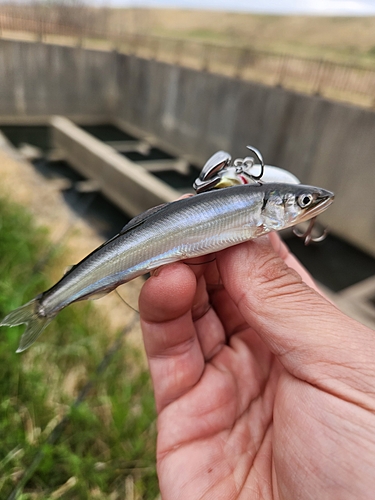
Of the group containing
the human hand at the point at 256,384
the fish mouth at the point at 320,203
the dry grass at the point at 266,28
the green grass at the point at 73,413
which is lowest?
the green grass at the point at 73,413

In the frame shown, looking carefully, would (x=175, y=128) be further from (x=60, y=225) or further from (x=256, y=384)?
(x=256, y=384)

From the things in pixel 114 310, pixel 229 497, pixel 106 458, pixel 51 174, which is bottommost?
pixel 51 174

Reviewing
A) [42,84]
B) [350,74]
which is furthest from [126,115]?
[350,74]

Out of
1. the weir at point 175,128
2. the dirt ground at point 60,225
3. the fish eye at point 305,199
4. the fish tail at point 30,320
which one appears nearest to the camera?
the fish eye at point 305,199

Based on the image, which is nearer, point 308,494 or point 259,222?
point 308,494

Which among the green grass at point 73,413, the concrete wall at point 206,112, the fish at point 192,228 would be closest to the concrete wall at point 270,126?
the concrete wall at point 206,112

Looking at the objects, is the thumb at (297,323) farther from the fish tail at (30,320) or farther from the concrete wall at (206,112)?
the concrete wall at (206,112)

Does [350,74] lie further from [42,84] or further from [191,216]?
[42,84]

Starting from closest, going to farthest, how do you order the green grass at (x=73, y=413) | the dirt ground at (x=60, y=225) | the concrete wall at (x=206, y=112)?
the green grass at (x=73, y=413) → the dirt ground at (x=60, y=225) → the concrete wall at (x=206, y=112)
